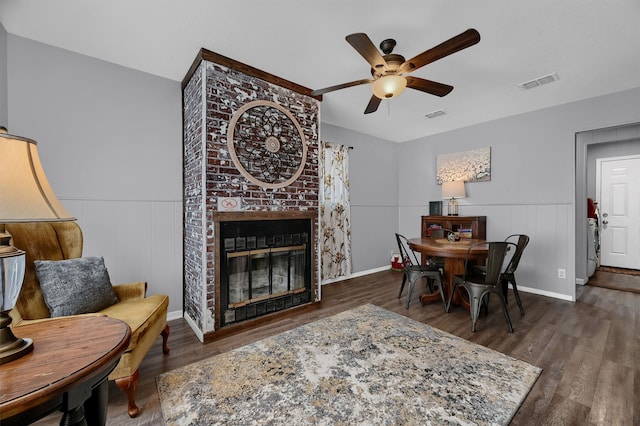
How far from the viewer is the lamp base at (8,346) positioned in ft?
2.63

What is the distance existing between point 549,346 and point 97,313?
347cm

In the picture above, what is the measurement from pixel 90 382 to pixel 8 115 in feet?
8.37

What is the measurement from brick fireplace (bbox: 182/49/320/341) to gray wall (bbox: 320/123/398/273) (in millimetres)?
1439

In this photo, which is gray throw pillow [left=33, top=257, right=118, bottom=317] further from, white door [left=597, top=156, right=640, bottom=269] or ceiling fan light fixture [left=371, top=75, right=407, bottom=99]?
white door [left=597, top=156, right=640, bottom=269]

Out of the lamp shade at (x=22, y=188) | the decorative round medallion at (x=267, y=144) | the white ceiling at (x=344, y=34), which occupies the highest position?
the white ceiling at (x=344, y=34)

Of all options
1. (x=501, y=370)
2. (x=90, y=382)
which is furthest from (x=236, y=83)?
(x=501, y=370)

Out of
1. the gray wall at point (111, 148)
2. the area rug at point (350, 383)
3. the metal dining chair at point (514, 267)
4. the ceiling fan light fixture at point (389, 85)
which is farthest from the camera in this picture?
the metal dining chair at point (514, 267)

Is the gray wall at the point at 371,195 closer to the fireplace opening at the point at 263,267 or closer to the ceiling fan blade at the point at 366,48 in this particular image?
the fireplace opening at the point at 263,267

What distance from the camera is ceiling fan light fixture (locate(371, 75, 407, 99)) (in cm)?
201

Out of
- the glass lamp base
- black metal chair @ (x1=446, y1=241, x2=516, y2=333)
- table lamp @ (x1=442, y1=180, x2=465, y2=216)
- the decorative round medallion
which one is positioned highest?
the decorative round medallion

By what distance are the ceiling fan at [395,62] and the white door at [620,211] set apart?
198 inches

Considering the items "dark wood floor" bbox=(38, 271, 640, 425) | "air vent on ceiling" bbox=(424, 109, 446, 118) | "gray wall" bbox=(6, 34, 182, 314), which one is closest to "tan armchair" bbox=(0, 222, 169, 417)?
"dark wood floor" bbox=(38, 271, 640, 425)

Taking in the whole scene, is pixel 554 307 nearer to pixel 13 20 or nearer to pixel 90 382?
pixel 90 382

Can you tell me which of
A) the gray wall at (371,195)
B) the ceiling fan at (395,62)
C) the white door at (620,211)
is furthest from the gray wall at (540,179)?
the ceiling fan at (395,62)
